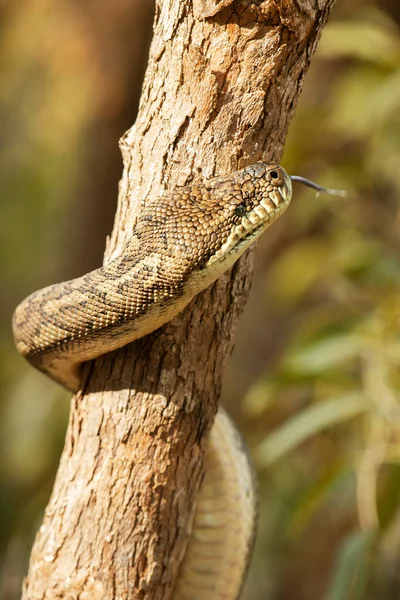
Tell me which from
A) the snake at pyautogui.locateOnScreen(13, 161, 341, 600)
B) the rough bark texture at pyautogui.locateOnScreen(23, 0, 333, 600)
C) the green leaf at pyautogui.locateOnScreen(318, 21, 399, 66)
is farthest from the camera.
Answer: the green leaf at pyautogui.locateOnScreen(318, 21, 399, 66)

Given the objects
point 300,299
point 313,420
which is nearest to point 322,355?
point 313,420

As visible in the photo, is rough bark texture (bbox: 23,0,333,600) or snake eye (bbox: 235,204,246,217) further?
snake eye (bbox: 235,204,246,217)

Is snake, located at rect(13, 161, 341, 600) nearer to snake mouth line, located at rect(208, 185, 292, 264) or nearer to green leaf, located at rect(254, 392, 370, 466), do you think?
snake mouth line, located at rect(208, 185, 292, 264)

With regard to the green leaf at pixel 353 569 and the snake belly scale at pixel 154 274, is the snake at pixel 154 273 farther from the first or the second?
the green leaf at pixel 353 569

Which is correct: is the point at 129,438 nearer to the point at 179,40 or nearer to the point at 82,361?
the point at 82,361

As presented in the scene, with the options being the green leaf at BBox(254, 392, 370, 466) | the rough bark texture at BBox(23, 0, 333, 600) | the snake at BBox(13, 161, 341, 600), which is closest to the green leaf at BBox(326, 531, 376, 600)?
the green leaf at BBox(254, 392, 370, 466)

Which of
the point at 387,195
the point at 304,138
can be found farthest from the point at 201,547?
the point at 387,195
